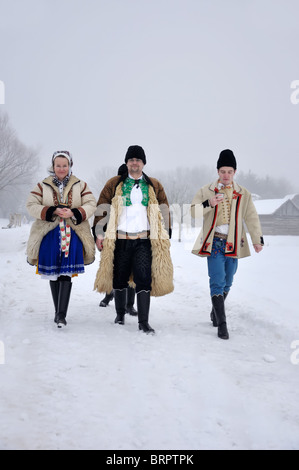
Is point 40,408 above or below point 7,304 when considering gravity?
above

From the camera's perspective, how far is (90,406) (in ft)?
7.60

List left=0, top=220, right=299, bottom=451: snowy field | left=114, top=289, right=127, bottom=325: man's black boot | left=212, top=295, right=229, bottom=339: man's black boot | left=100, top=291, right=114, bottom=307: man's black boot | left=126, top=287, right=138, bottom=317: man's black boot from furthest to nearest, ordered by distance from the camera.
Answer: left=100, top=291, right=114, bottom=307: man's black boot < left=126, top=287, right=138, bottom=317: man's black boot < left=114, top=289, right=127, bottom=325: man's black boot < left=212, top=295, right=229, bottom=339: man's black boot < left=0, top=220, right=299, bottom=451: snowy field

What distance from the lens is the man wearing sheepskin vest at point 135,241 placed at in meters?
4.16

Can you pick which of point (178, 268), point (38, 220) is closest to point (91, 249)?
point (38, 220)

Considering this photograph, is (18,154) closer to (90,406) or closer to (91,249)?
(91,249)

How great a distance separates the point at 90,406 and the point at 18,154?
3272cm

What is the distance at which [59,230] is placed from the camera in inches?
160

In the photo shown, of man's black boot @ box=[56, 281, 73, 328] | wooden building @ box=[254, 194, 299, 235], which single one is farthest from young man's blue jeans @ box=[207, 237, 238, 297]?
wooden building @ box=[254, 194, 299, 235]

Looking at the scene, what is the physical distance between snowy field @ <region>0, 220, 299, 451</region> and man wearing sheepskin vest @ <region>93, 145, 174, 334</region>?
54 cm

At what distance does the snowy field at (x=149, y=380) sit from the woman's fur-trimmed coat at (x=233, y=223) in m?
0.96

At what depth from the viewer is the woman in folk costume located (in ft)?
13.1

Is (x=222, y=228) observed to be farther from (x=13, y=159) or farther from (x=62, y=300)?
(x=13, y=159)

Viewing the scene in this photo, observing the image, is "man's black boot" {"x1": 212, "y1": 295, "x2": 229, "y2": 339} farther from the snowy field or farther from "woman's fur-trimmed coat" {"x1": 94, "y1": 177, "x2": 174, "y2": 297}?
"woman's fur-trimmed coat" {"x1": 94, "y1": 177, "x2": 174, "y2": 297}

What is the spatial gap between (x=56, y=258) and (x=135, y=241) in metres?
0.95
